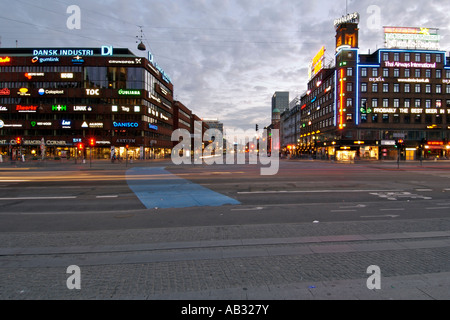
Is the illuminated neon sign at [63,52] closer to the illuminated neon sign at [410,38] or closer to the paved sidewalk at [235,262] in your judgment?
the paved sidewalk at [235,262]

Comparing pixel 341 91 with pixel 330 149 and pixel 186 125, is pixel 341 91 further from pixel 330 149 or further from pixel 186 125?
pixel 186 125

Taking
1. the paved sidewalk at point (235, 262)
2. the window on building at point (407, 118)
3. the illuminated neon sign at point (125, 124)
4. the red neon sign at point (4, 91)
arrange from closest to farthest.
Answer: the paved sidewalk at point (235, 262)
the red neon sign at point (4, 91)
the illuminated neon sign at point (125, 124)
the window on building at point (407, 118)

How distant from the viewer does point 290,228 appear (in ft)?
21.3

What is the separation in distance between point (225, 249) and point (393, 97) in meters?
68.8

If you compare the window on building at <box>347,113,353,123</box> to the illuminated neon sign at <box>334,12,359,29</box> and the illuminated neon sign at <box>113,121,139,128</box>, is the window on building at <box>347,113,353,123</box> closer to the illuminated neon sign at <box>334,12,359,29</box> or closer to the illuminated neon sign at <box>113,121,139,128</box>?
the illuminated neon sign at <box>334,12,359,29</box>

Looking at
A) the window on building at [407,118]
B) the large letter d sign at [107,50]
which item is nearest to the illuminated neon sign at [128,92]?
the large letter d sign at [107,50]

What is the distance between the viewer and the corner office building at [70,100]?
57969 mm

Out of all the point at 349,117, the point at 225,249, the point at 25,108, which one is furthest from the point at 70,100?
the point at 225,249

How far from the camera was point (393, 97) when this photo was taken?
197 ft

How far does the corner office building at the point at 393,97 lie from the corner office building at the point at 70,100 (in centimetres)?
4647

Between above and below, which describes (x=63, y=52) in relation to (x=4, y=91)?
above

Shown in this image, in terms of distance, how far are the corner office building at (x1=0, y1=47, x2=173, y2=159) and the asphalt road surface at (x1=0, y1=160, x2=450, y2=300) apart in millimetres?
52394

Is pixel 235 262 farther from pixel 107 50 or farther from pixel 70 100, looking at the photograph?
pixel 107 50

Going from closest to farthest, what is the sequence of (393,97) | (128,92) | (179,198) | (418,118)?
(179,198), (128,92), (393,97), (418,118)
